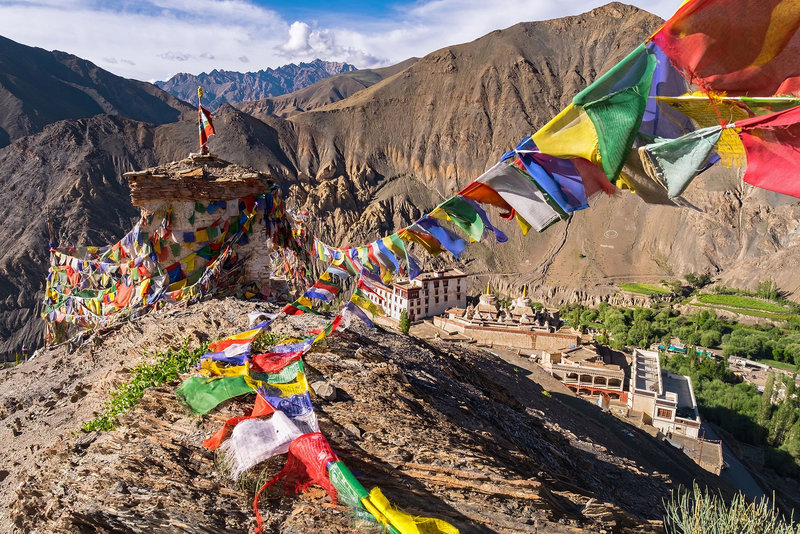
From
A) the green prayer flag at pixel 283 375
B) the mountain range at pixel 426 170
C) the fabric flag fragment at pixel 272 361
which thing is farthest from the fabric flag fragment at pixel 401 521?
the mountain range at pixel 426 170

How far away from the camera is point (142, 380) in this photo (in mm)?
4949

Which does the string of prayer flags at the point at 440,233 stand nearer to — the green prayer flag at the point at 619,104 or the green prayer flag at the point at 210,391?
the green prayer flag at the point at 619,104

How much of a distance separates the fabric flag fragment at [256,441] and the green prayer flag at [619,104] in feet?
10.4

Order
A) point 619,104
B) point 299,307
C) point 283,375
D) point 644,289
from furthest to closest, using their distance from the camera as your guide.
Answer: point 644,289, point 299,307, point 283,375, point 619,104

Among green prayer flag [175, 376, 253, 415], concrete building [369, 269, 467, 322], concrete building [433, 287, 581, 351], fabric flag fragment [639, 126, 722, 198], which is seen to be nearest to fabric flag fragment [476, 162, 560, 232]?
fabric flag fragment [639, 126, 722, 198]

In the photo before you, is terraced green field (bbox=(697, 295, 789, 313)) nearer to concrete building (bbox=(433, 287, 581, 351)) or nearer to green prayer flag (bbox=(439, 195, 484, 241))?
concrete building (bbox=(433, 287, 581, 351))

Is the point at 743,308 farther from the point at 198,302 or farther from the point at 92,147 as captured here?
the point at 92,147

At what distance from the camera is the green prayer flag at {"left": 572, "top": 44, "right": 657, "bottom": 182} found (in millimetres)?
3551

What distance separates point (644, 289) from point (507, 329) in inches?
1227

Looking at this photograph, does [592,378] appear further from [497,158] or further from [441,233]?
[497,158]

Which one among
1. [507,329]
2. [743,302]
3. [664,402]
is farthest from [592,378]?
[743,302]

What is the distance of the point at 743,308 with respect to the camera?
4603 centimetres

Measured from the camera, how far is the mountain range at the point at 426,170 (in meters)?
51.0

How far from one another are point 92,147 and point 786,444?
6992cm
